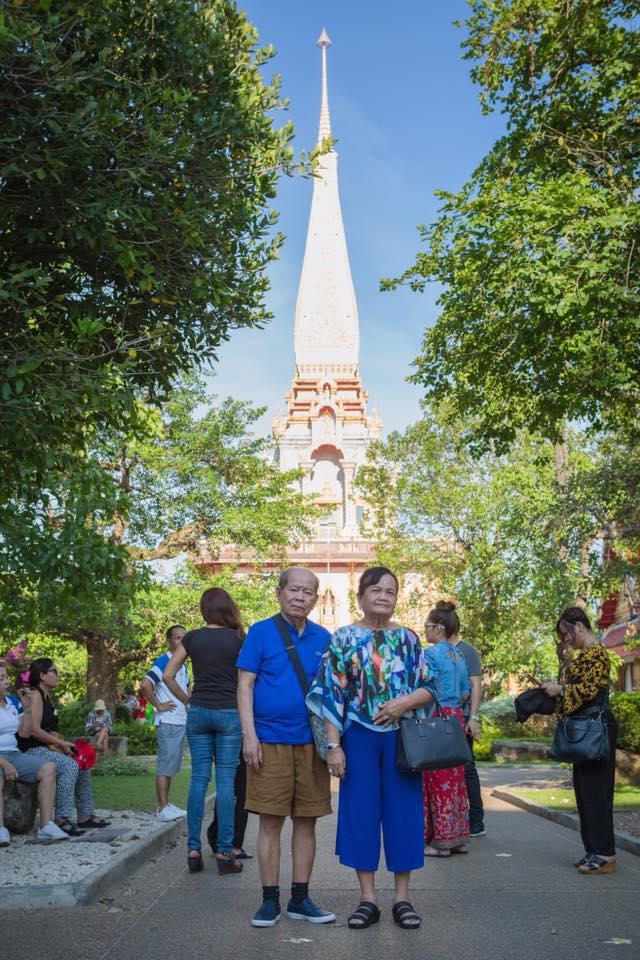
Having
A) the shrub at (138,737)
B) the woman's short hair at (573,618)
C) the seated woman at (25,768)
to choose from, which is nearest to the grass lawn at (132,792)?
the seated woman at (25,768)

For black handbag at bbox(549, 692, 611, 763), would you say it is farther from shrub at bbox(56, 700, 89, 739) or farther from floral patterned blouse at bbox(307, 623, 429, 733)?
shrub at bbox(56, 700, 89, 739)

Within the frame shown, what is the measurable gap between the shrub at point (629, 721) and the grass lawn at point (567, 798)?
0.60 metres

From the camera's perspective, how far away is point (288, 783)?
5.99m

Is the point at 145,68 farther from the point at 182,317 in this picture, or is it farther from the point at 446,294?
the point at 446,294

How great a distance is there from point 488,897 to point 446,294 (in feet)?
29.2

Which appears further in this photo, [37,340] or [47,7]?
[37,340]

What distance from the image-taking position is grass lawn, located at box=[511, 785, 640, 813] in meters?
12.0

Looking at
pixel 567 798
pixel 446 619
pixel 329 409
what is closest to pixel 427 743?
pixel 446 619

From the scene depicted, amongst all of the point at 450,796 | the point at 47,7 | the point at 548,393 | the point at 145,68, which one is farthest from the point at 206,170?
the point at 548,393

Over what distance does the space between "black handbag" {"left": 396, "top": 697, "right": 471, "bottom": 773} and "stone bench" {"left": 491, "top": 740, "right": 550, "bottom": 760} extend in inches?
852

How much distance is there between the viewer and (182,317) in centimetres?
960

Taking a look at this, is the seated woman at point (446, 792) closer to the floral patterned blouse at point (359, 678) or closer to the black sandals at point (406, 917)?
the floral patterned blouse at point (359, 678)

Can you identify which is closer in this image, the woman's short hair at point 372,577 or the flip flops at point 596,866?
the woman's short hair at point 372,577

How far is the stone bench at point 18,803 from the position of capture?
29.7 ft
